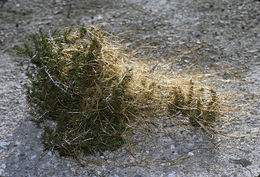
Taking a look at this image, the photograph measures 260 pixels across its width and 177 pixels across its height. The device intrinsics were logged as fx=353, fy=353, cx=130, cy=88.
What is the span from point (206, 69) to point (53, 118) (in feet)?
6.43

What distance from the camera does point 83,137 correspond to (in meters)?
3.10

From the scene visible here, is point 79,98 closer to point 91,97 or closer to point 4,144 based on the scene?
point 91,97

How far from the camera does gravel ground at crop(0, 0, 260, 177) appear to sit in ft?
10.1

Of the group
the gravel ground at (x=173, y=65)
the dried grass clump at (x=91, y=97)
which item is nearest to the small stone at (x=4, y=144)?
the gravel ground at (x=173, y=65)

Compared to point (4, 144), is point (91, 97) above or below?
above

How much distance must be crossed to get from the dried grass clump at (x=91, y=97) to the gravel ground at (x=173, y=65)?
0.14m

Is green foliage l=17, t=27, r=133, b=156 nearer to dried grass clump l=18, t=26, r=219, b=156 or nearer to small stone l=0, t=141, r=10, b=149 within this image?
dried grass clump l=18, t=26, r=219, b=156

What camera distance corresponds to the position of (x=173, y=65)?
4363 millimetres

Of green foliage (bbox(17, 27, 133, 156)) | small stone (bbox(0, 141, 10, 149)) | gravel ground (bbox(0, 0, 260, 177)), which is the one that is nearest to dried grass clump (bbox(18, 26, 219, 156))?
green foliage (bbox(17, 27, 133, 156))

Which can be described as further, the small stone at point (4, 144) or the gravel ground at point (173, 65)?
the small stone at point (4, 144)

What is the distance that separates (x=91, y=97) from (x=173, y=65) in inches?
59.6

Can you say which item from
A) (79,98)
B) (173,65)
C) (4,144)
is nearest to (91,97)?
(79,98)

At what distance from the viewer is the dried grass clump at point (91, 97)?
313 centimetres

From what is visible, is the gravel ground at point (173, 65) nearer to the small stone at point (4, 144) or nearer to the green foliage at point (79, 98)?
the small stone at point (4, 144)
